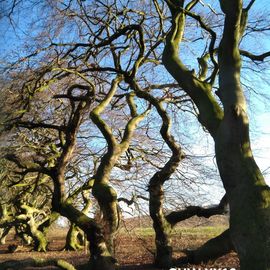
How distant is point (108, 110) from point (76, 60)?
391cm

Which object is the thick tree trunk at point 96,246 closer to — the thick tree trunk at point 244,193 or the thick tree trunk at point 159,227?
the thick tree trunk at point 159,227

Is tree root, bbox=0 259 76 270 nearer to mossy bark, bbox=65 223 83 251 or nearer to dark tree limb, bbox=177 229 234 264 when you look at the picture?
dark tree limb, bbox=177 229 234 264

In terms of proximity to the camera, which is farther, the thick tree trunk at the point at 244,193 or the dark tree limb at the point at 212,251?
the dark tree limb at the point at 212,251

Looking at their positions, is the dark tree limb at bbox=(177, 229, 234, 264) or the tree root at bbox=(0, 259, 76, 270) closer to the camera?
the tree root at bbox=(0, 259, 76, 270)

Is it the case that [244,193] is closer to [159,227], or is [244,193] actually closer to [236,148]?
[236,148]

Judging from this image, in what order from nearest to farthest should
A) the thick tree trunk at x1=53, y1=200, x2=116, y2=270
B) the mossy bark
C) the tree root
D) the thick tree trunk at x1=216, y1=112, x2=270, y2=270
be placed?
the thick tree trunk at x1=216, y1=112, x2=270, y2=270 < the tree root < the thick tree trunk at x1=53, y1=200, x2=116, y2=270 < the mossy bark

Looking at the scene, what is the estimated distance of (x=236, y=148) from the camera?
17.7ft

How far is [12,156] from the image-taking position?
496 inches

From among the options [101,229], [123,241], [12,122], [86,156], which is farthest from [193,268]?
[123,241]

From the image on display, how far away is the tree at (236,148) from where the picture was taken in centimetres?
486

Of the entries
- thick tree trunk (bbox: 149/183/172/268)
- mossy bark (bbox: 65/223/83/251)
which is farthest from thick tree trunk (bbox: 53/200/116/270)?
mossy bark (bbox: 65/223/83/251)

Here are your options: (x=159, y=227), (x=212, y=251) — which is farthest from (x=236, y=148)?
(x=159, y=227)

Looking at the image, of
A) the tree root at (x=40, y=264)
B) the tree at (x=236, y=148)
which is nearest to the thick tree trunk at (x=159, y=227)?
the tree root at (x=40, y=264)

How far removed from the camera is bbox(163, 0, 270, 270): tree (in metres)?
4.86
